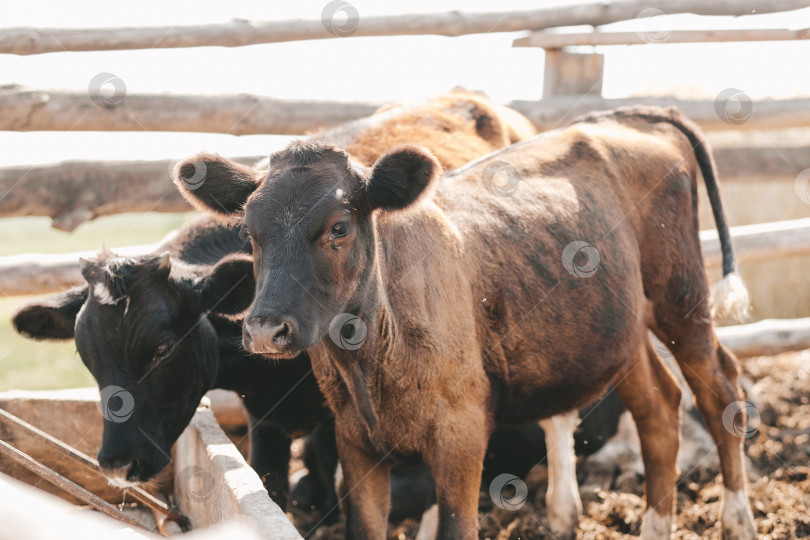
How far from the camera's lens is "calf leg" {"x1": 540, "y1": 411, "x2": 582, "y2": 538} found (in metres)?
4.62

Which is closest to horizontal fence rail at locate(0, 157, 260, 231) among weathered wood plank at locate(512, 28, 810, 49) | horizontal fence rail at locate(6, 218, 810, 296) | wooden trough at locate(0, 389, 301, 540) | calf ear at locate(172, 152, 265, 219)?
horizontal fence rail at locate(6, 218, 810, 296)

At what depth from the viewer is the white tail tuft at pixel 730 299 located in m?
4.11

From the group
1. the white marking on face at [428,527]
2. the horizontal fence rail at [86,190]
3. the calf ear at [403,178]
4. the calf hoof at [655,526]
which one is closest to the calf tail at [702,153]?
the calf hoof at [655,526]

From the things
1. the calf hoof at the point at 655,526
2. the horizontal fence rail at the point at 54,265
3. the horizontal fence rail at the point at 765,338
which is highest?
the horizontal fence rail at the point at 54,265

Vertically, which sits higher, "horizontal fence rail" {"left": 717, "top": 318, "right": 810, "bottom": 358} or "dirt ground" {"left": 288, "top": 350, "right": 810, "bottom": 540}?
"horizontal fence rail" {"left": 717, "top": 318, "right": 810, "bottom": 358}

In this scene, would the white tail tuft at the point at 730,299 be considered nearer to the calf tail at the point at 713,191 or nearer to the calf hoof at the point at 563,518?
the calf tail at the point at 713,191

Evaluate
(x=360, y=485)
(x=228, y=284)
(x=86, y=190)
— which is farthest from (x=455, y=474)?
(x=86, y=190)

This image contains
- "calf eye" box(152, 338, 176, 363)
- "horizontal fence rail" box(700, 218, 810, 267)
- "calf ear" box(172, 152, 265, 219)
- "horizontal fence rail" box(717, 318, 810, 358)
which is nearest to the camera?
"calf ear" box(172, 152, 265, 219)

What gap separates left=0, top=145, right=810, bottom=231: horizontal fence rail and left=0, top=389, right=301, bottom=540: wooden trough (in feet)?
4.66

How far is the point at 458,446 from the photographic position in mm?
3215

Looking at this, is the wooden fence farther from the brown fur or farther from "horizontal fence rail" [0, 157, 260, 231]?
the brown fur

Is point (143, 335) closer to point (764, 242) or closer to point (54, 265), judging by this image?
point (54, 265)

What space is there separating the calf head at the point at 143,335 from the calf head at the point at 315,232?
2.26 feet

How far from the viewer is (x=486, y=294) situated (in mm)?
3531
